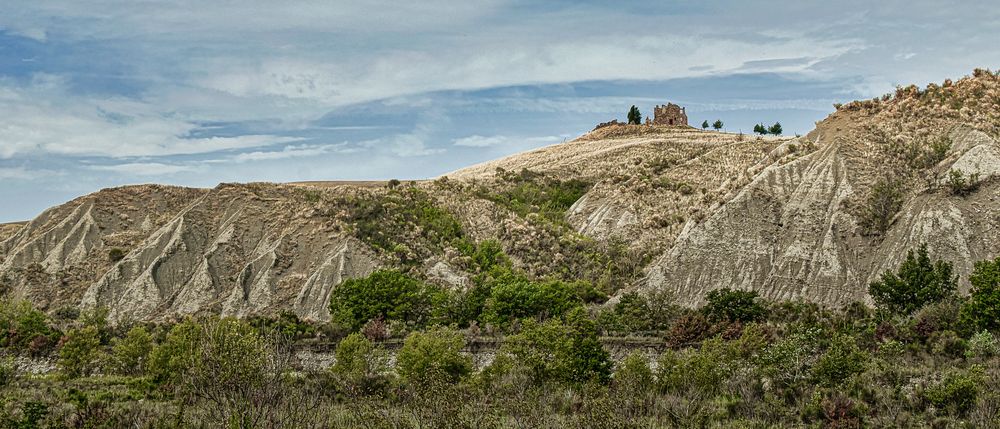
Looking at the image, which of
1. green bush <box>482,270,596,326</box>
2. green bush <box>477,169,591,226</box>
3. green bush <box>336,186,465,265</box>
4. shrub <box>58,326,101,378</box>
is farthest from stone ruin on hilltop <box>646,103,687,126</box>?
shrub <box>58,326,101,378</box>

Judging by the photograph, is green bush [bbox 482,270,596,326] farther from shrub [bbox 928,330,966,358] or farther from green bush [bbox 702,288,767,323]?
shrub [bbox 928,330,966,358]

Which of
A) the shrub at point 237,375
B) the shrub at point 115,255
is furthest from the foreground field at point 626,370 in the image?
the shrub at point 115,255

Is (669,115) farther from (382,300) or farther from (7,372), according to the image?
(7,372)

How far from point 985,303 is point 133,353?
46787mm

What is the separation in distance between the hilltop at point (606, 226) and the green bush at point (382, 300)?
3623mm

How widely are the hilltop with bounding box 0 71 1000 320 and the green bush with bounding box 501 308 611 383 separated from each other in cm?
1330

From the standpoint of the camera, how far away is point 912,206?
178 ft

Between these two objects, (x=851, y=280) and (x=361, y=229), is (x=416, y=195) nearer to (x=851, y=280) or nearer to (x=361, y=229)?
(x=361, y=229)

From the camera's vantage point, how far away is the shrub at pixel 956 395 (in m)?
34.2

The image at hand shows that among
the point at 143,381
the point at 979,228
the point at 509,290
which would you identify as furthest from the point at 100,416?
the point at 979,228

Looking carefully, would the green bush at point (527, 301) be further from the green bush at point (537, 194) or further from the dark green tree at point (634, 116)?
the dark green tree at point (634, 116)

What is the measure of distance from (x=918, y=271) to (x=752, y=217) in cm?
1374

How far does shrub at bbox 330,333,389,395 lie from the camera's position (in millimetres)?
43062

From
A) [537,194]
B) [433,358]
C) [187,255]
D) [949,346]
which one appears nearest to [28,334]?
[187,255]
